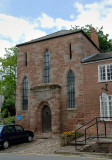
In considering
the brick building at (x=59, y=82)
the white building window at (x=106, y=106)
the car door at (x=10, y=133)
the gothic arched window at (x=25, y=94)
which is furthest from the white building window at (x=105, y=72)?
the car door at (x=10, y=133)

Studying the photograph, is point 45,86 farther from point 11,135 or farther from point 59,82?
point 11,135

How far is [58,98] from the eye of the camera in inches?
663

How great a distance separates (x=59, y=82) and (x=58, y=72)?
37.1 inches

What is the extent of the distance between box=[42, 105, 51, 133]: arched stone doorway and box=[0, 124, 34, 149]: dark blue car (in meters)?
2.21

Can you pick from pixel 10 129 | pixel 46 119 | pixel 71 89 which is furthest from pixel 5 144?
pixel 71 89

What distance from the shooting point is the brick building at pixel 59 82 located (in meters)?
15.9

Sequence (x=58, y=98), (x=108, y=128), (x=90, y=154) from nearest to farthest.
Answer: (x=90, y=154) → (x=108, y=128) → (x=58, y=98)

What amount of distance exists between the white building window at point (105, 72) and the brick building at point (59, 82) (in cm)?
Result: 2

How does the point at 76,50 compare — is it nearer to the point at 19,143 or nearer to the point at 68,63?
the point at 68,63

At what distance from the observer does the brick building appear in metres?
15.9

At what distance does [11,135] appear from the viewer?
13547 mm

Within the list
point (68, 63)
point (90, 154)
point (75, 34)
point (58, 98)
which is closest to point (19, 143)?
point (58, 98)

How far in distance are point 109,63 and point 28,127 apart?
30.8ft

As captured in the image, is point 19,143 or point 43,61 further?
point 43,61
